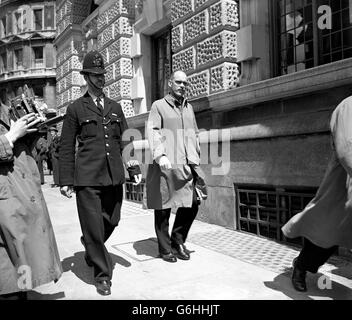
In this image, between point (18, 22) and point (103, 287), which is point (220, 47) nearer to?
point (103, 287)

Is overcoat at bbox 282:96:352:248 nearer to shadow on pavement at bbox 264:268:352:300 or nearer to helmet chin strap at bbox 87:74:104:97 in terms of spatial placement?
shadow on pavement at bbox 264:268:352:300

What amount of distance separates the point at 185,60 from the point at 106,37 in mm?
4380

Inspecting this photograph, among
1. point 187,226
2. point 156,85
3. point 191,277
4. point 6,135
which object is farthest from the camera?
point 156,85

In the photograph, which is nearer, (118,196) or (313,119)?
(118,196)

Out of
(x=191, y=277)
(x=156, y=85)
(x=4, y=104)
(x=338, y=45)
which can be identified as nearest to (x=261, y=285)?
(x=191, y=277)

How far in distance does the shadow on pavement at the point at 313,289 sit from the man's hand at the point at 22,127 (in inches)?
95.9

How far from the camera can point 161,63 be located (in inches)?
366

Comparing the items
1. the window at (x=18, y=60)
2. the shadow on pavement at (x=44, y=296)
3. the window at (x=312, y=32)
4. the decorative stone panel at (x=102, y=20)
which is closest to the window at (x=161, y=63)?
the decorative stone panel at (x=102, y=20)

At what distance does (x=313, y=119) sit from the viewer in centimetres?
450

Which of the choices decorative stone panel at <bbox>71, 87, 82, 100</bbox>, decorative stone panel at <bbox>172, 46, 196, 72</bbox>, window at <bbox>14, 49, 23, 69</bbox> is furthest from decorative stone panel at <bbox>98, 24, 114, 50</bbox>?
window at <bbox>14, 49, 23, 69</bbox>

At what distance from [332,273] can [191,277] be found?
56.2 inches

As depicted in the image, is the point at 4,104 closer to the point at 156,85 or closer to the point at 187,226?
the point at 187,226

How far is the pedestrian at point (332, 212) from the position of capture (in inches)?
98.9

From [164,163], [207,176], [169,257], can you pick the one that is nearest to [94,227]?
[164,163]
